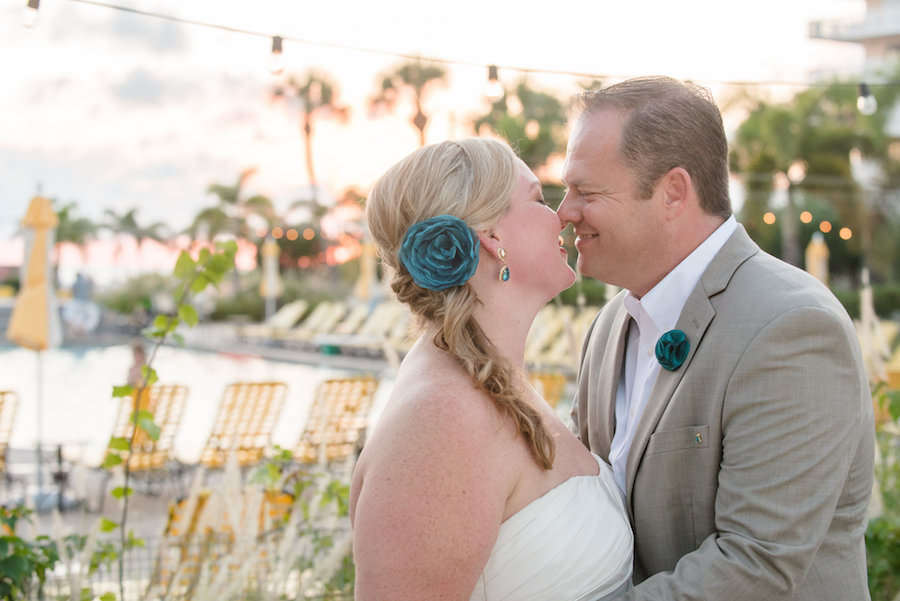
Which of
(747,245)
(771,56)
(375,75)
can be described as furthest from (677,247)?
(375,75)

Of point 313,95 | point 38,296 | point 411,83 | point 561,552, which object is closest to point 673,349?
point 561,552

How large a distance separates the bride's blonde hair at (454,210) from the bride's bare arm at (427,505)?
167 mm

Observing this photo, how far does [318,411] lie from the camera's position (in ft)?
30.7

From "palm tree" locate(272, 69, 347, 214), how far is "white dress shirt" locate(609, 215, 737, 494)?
4423cm

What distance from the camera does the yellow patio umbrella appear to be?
9094mm

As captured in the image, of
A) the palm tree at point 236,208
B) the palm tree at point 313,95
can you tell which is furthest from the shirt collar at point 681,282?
the palm tree at point 236,208

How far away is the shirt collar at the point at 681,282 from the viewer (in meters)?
2.40

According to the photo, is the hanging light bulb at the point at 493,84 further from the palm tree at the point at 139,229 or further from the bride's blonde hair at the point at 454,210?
the palm tree at the point at 139,229

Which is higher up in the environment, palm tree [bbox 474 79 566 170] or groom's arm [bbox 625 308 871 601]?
palm tree [bbox 474 79 566 170]

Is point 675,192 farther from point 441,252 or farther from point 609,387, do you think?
point 441,252

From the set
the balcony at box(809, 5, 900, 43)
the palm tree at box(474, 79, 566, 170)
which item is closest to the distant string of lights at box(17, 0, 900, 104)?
the palm tree at box(474, 79, 566, 170)

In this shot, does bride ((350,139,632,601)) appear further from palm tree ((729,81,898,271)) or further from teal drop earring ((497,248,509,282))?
palm tree ((729,81,898,271))

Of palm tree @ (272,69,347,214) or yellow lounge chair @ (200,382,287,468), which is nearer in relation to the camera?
yellow lounge chair @ (200,382,287,468)

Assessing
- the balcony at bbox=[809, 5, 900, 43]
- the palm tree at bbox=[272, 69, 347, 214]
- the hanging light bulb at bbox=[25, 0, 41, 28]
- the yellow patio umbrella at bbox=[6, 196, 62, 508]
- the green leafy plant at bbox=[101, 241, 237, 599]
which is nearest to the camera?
the green leafy plant at bbox=[101, 241, 237, 599]
